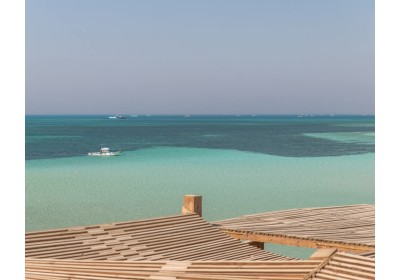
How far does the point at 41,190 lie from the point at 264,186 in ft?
24.5

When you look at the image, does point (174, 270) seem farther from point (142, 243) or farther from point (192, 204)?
point (192, 204)

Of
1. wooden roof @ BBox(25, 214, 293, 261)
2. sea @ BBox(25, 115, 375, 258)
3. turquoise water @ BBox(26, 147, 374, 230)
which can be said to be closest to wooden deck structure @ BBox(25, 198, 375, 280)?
wooden roof @ BBox(25, 214, 293, 261)

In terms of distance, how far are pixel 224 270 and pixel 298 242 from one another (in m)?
3.73

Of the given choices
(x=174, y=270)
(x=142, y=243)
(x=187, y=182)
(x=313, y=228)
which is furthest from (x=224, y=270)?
(x=187, y=182)

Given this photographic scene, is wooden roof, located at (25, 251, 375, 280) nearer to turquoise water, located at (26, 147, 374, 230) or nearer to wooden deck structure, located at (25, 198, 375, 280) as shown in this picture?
wooden deck structure, located at (25, 198, 375, 280)

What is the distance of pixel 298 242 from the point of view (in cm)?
755

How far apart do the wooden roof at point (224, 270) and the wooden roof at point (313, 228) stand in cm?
333

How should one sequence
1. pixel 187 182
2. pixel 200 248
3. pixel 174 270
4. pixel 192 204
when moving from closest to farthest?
pixel 174 270, pixel 200 248, pixel 192 204, pixel 187 182

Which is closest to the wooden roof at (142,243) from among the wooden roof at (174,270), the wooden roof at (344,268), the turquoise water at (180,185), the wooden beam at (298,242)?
the wooden beam at (298,242)

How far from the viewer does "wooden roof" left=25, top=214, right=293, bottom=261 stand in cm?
601

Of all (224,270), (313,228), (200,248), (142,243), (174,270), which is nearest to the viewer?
(224,270)

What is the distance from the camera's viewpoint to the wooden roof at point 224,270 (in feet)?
12.4
